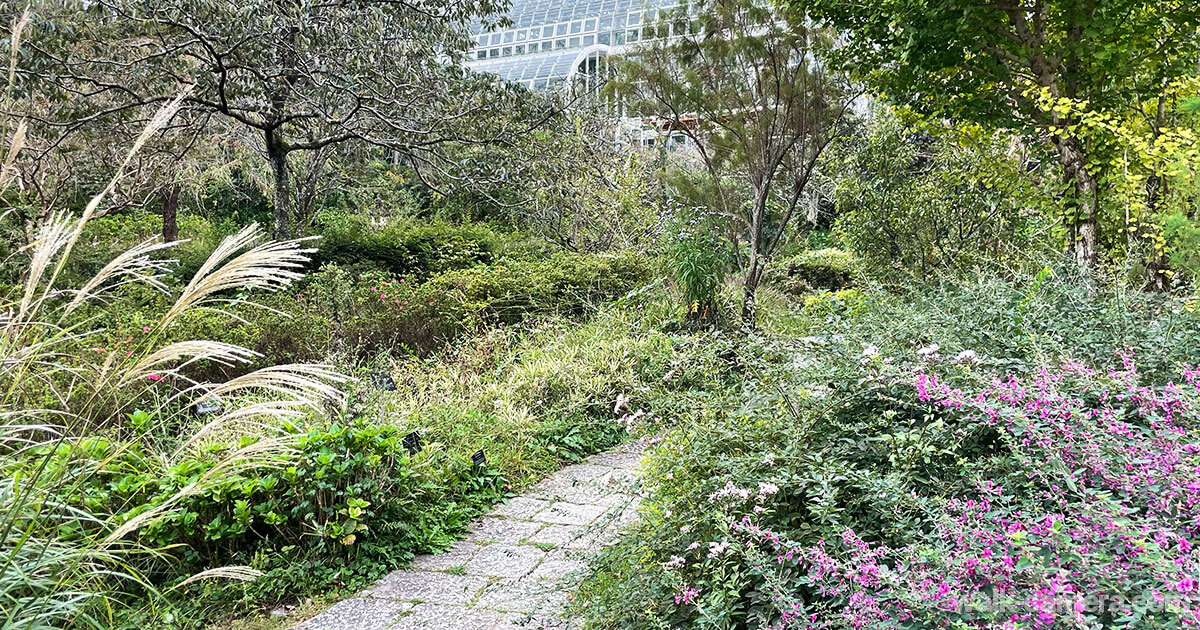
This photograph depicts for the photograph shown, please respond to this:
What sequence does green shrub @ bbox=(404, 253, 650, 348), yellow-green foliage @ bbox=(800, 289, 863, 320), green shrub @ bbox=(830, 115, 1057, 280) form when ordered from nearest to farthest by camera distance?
yellow-green foliage @ bbox=(800, 289, 863, 320), green shrub @ bbox=(830, 115, 1057, 280), green shrub @ bbox=(404, 253, 650, 348)

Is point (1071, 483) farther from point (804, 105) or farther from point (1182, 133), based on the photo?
point (804, 105)

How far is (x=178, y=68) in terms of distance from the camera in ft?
21.6

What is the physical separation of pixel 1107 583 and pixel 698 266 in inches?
214

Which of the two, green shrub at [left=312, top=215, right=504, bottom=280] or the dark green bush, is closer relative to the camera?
the dark green bush

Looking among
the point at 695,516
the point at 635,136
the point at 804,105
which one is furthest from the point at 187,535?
the point at 635,136

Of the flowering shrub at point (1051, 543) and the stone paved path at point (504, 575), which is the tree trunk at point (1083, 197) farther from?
the stone paved path at point (504, 575)

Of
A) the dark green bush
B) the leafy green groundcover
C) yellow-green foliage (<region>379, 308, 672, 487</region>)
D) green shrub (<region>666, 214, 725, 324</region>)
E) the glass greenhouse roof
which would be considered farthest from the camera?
the glass greenhouse roof

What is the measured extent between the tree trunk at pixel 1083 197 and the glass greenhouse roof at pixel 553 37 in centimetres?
1811

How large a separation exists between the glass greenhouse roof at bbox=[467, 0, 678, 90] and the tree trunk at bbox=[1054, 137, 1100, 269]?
1811 cm

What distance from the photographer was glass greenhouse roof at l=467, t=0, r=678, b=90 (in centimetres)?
2255

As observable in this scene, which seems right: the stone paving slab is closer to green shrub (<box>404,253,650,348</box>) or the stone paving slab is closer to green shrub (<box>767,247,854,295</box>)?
green shrub (<box>404,253,650,348</box>)

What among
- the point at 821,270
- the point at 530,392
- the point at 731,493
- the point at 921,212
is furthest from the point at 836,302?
the point at 821,270

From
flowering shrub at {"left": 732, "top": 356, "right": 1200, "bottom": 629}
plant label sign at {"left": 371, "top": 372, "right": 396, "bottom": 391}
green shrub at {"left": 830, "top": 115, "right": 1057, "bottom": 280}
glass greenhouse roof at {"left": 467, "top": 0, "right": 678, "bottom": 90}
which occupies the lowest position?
plant label sign at {"left": 371, "top": 372, "right": 396, "bottom": 391}

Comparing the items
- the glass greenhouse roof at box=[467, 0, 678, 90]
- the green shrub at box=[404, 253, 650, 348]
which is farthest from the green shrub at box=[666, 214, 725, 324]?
the glass greenhouse roof at box=[467, 0, 678, 90]
